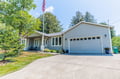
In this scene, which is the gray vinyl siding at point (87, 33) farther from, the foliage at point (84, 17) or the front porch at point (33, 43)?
the foliage at point (84, 17)

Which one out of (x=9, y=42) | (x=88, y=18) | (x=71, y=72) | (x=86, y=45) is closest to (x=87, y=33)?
(x=86, y=45)

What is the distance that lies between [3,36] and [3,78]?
4.86 meters

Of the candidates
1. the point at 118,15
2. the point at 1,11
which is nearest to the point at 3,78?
the point at 1,11

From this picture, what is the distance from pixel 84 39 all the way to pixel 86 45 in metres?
1.02

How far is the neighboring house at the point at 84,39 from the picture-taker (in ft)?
39.8

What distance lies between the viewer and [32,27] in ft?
49.3

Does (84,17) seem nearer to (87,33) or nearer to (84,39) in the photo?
(87,33)

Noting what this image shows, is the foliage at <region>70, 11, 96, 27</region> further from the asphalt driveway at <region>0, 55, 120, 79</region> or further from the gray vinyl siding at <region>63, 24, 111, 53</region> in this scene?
the asphalt driveway at <region>0, 55, 120, 79</region>

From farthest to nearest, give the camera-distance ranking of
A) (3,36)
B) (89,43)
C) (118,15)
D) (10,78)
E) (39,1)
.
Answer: (39,1)
(118,15)
(89,43)
(3,36)
(10,78)

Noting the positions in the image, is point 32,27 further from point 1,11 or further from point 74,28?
point 74,28

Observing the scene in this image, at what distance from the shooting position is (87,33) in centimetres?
1338

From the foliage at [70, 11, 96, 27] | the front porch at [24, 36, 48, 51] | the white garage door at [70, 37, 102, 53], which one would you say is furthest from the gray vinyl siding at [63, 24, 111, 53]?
the foliage at [70, 11, 96, 27]

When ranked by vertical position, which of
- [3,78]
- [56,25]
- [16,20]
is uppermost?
[56,25]

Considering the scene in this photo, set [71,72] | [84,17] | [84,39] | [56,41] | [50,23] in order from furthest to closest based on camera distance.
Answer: [84,17] → [50,23] → [56,41] → [84,39] → [71,72]
